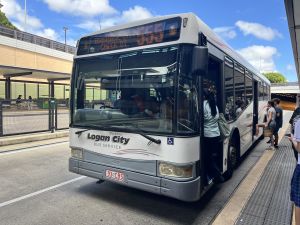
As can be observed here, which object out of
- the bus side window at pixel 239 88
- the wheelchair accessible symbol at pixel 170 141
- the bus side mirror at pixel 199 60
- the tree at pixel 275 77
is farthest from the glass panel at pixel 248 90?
the tree at pixel 275 77

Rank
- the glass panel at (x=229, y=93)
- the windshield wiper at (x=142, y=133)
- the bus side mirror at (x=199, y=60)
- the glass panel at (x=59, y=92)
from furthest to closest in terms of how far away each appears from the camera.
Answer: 1. the glass panel at (x=59, y=92)
2. the glass panel at (x=229, y=93)
3. the windshield wiper at (x=142, y=133)
4. the bus side mirror at (x=199, y=60)

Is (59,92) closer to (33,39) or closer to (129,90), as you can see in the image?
(33,39)

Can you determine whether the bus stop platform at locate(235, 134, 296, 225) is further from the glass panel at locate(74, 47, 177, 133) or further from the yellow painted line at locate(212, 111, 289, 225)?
the glass panel at locate(74, 47, 177, 133)

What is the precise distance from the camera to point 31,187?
17.6 ft

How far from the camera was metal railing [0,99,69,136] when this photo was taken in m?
10.2

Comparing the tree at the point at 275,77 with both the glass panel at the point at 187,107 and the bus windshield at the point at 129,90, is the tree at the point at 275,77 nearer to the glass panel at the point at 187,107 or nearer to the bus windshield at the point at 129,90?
the bus windshield at the point at 129,90

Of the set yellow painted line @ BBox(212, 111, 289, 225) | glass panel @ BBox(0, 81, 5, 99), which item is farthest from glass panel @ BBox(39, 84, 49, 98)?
yellow painted line @ BBox(212, 111, 289, 225)

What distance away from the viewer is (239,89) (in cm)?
658

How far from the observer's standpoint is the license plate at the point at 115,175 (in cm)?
428

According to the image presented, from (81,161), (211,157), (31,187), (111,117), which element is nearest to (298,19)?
(211,157)

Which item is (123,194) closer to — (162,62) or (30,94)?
(162,62)

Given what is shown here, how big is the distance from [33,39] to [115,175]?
29177mm

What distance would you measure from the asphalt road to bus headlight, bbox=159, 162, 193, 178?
726 mm

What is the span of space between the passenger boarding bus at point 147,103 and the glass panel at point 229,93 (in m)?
0.20
